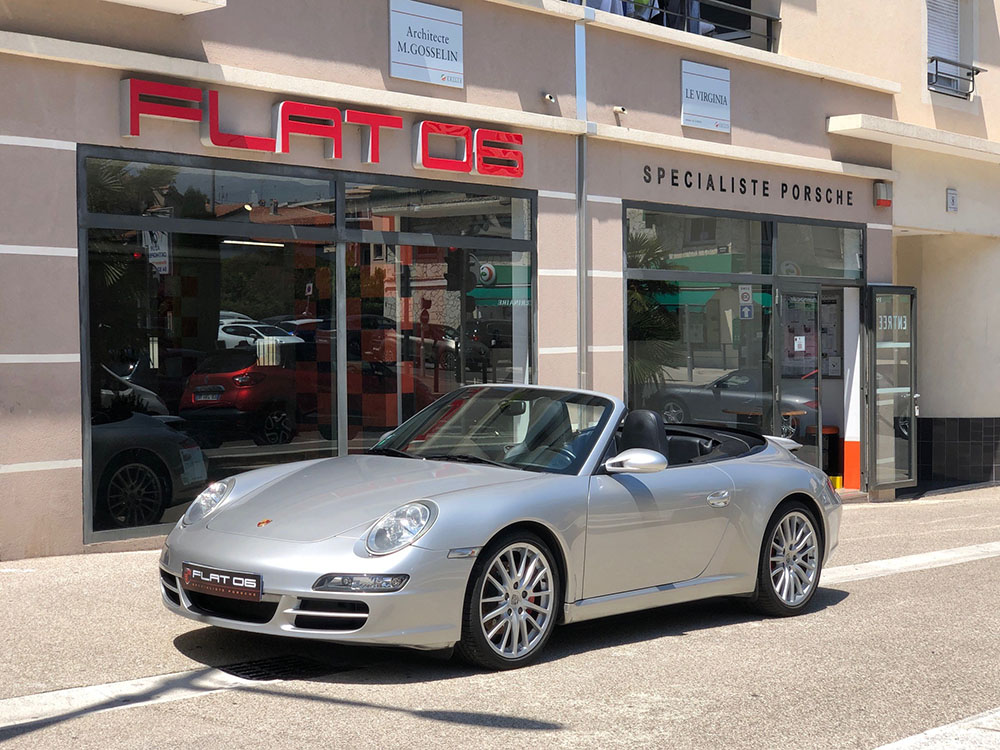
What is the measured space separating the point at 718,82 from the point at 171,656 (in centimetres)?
1020

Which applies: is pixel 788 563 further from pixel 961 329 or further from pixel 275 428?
pixel 961 329

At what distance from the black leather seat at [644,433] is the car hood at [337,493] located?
2.59 ft

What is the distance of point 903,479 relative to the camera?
53.1 ft

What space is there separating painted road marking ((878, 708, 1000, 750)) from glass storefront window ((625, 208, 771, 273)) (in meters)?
8.40

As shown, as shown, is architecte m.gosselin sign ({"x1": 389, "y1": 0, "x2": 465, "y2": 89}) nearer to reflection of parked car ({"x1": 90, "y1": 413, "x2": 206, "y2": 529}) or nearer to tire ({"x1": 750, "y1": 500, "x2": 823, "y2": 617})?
reflection of parked car ({"x1": 90, "y1": 413, "x2": 206, "y2": 529})

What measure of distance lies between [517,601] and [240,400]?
4792 millimetres

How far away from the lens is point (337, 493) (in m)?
6.12

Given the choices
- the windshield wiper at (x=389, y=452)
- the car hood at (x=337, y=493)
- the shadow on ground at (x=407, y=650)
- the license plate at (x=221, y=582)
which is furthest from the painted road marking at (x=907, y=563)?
the license plate at (x=221, y=582)

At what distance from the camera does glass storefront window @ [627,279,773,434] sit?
13.4 metres

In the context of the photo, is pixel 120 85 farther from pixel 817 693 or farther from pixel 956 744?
pixel 956 744

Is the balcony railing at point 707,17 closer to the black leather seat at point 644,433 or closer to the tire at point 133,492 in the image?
the tire at point 133,492

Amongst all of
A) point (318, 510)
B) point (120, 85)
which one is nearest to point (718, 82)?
point (120, 85)

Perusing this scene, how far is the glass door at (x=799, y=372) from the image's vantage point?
1520 centimetres

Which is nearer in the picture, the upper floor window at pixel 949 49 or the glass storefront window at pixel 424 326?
the glass storefront window at pixel 424 326
